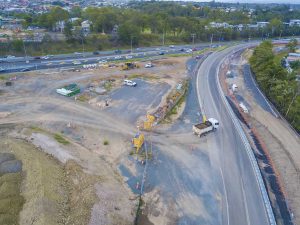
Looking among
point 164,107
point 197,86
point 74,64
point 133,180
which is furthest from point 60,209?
point 74,64

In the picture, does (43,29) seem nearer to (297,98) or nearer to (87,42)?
(87,42)

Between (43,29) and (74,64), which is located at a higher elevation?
(43,29)

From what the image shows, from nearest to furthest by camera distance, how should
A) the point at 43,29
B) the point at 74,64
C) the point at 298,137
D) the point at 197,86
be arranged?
1. the point at 298,137
2. the point at 197,86
3. the point at 74,64
4. the point at 43,29

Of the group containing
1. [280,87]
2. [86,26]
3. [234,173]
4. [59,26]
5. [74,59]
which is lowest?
[234,173]

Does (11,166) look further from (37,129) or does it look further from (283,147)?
(283,147)

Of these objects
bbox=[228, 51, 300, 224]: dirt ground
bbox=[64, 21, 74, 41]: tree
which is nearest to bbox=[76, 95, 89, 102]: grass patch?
bbox=[228, 51, 300, 224]: dirt ground

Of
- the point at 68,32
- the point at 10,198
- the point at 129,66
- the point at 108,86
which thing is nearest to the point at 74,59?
the point at 68,32
